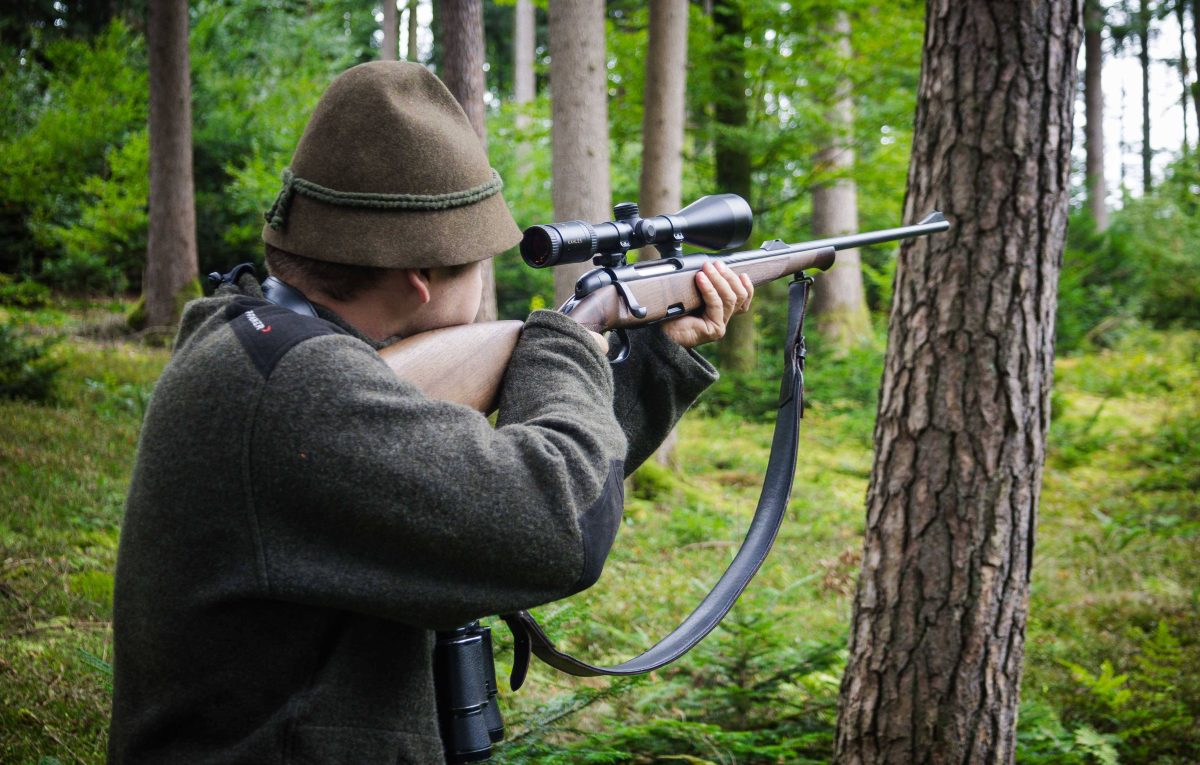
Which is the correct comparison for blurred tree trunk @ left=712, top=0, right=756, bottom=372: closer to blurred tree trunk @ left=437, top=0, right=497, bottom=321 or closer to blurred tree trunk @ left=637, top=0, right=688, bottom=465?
blurred tree trunk @ left=637, top=0, right=688, bottom=465

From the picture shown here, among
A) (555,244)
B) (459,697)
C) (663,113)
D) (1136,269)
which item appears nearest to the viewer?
(459,697)

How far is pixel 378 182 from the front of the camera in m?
1.61

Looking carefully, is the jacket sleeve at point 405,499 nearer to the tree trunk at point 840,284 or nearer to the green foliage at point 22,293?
the green foliage at point 22,293

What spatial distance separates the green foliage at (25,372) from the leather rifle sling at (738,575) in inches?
279

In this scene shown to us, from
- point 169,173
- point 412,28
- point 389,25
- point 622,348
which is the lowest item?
point 622,348

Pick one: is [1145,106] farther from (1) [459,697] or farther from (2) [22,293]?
(1) [459,697]

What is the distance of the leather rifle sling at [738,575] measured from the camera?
79.2 inches

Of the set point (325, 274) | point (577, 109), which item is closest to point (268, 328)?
point (325, 274)

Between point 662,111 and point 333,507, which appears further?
point 662,111

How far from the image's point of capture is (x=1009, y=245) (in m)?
3.23

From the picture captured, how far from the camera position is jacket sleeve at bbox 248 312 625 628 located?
54.6 inches

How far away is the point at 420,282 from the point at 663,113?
23.3 ft

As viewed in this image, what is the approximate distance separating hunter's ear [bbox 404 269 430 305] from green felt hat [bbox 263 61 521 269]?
64 mm

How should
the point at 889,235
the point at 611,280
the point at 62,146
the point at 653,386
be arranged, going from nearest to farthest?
1. the point at 611,280
2. the point at 653,386
3. the point at 889,235
4. the point at 62,146
